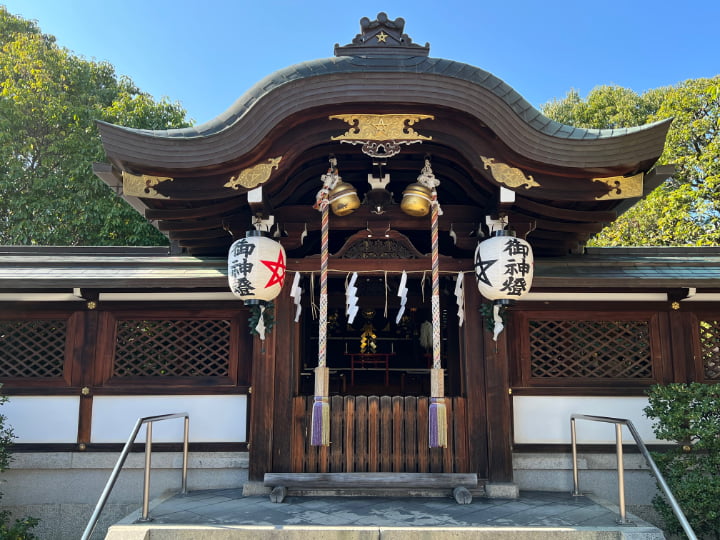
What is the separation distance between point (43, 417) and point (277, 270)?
11.7 ft

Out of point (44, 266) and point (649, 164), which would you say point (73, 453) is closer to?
point (44, 266)

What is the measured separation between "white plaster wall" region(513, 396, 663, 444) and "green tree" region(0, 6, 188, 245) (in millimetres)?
11332

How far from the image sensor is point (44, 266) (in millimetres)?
6996

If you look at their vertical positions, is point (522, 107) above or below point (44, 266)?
above

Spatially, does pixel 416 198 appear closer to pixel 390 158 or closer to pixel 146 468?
pixel 390 158

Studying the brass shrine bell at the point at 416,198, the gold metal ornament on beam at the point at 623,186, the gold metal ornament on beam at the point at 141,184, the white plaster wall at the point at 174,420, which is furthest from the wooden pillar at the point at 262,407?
the gold metal ornament on beam at the point at 623,186

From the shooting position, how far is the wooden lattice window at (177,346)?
6844mm

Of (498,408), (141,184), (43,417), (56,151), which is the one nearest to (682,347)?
(498,408)

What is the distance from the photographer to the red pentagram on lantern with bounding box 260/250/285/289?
5645 mm

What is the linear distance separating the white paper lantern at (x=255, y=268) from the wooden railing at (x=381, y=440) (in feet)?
4.88

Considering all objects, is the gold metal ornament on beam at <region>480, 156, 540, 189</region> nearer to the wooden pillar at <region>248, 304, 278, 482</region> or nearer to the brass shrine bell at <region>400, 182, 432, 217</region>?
the brass shrine bell at <region>400, 182, 432, 217</region>

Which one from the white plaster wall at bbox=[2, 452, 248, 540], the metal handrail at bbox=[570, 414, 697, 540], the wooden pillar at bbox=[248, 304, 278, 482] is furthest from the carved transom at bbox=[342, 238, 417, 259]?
the white plaster wall at bbox=[2, 452, 248, 540]

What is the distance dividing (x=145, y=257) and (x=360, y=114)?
154 inches

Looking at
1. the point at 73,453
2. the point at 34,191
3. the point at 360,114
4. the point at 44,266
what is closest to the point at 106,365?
the point at 73,453
